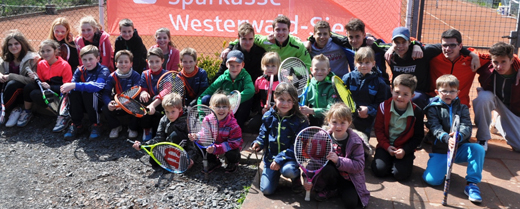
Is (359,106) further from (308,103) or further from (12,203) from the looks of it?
(12,203)

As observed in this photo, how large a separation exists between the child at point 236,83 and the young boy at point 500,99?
2.58 metres

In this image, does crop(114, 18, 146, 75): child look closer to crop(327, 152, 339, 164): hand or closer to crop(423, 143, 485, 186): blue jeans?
crop(327, 152, 339, 164): hand

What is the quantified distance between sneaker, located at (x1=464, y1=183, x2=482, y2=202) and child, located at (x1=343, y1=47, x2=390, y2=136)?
1.10 meters

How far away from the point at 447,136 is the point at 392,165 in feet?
1.97

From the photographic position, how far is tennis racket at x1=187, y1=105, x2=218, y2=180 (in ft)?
13.4

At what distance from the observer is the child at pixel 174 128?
458 cm

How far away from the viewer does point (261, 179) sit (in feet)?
13.4

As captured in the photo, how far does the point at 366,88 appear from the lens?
4.64 metres

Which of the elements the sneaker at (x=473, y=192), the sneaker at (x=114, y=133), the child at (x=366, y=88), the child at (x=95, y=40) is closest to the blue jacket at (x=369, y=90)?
the child at (x=366, y=88)

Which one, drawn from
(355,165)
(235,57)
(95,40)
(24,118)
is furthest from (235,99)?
(24,118)

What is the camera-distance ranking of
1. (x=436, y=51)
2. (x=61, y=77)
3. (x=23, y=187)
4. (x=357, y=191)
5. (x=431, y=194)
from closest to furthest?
1. (x=357, y=191)
2. (x=431, y=194)
3. (x=23, y=187)
4. (x=436, y=51)
5. (x=61, y=77)

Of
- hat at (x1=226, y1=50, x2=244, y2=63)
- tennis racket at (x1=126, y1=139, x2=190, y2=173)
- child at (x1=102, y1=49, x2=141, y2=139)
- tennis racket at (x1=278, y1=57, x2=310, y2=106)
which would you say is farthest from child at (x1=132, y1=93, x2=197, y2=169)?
tennis racket at (x1=278, y1=57, x2=310, y2=106)

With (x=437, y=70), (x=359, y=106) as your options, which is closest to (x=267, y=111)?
(x=359, y=106)

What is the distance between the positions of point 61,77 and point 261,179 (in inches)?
134
